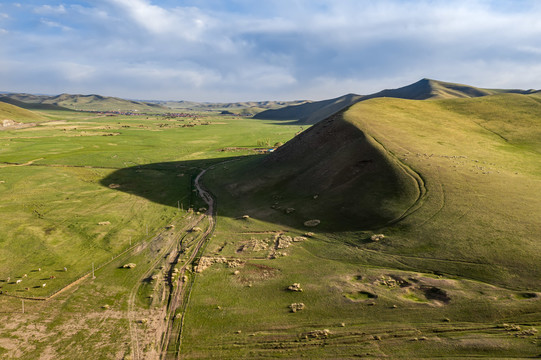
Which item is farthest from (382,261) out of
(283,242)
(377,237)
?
(283,242)

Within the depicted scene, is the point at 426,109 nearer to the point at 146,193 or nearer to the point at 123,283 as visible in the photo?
the point at 146,193

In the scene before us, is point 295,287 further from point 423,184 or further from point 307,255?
point 423,184

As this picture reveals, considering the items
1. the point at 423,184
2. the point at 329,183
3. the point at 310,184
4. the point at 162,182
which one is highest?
the point at 423,184

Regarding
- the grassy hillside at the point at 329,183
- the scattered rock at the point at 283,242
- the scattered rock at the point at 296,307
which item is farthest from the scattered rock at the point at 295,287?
the grassy hillside at the point at 329,183

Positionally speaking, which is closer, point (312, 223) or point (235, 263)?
point (235, 263)

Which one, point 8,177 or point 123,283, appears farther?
point 8,177

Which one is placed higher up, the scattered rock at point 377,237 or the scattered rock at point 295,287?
the scattered rock at point 377,237

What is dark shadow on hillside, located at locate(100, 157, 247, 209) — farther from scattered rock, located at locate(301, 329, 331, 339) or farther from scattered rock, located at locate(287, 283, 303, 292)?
scattered rock, located at locate(301, 329, 331, 339)

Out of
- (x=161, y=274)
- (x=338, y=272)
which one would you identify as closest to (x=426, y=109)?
(x=338, y=272)

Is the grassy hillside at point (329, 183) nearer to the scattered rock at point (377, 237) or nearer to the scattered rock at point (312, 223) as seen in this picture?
the scattered rock at point (312, 223)
